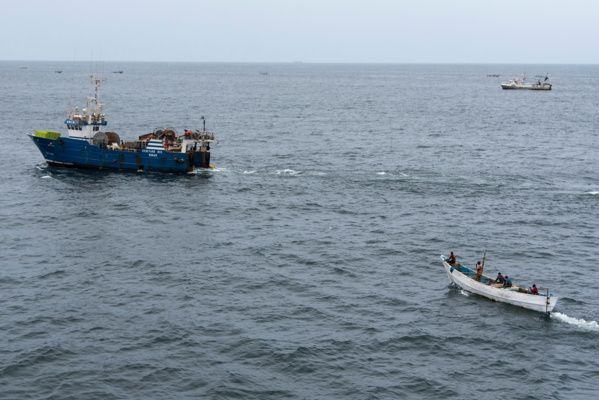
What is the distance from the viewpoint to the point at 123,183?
93125mm

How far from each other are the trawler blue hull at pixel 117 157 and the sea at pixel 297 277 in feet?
6.26

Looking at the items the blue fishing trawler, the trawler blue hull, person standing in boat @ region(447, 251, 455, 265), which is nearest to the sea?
the trawler blue hull

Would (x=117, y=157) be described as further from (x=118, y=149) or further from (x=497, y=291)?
(x=497, y=291)

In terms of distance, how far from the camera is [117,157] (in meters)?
98.4

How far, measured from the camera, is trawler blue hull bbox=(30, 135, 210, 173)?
97.8 meters

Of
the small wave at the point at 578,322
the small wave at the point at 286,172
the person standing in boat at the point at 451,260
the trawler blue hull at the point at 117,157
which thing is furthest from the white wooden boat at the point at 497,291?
the trawler blue hull at the point at 117,157

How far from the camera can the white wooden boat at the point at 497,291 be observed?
5131 cm

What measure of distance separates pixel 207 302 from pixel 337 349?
13.2 meters

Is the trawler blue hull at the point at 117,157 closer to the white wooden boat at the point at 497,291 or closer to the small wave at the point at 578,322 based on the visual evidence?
the white wooden boat at the point at 497,291

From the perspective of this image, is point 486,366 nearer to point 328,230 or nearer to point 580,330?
point 580,330

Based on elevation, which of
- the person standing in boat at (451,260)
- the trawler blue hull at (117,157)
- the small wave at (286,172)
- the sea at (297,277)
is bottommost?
the sea at (297,277)

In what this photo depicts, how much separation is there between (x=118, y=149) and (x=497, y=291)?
2596 inches

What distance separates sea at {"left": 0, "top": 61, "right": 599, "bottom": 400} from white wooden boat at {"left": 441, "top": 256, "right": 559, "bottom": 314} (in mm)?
1012

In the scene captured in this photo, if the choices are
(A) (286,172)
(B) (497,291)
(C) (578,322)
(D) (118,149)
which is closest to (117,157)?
(D) (118,149)
